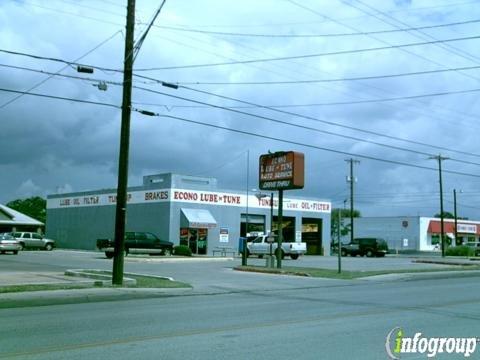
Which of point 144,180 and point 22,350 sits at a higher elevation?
point 144,180

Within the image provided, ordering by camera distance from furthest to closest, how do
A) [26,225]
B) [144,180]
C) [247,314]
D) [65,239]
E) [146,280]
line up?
1. [26,225]
2. [65,239]
3. [144,180]
4. [146,280]
5. [247,314]

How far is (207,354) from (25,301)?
8921 millimetres

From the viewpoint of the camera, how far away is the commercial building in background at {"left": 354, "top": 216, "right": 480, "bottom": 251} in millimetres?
87863

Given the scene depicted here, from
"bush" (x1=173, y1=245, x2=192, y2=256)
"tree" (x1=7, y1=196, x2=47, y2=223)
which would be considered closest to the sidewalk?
"bush" (x1=173, y1=245, x2=192, y2=256)

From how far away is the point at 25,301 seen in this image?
15.5m

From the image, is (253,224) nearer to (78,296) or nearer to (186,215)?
(186,215)

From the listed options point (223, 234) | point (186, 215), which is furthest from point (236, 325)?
point (223, 234)

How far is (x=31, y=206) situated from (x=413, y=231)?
75.1 metres

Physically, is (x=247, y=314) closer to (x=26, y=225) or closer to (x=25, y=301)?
(x=25, y=301)

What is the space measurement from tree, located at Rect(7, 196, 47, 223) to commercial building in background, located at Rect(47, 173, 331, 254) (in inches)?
2274

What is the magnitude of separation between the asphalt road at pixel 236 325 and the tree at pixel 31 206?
106 m

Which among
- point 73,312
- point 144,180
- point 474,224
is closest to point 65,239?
point 144,180

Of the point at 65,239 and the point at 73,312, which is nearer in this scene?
the point at 73,312

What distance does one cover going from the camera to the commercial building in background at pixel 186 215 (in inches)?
1897
